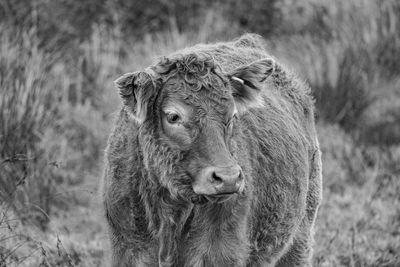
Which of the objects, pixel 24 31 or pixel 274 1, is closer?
pixel 24 31

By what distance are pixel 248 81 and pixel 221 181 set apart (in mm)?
877

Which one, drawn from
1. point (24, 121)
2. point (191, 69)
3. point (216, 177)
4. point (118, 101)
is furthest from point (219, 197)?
point (118, 101)

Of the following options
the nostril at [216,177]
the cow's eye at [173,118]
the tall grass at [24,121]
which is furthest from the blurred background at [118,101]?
the nostril at [216,177]

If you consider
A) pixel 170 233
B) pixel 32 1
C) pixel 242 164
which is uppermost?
pixel 242 164

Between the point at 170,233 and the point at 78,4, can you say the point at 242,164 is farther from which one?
the point at 78,4

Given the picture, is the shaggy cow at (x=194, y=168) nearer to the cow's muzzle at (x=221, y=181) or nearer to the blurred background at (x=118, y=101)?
the cow's muzzle at (x=221, y=181)

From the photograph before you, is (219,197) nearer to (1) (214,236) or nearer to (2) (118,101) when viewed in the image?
(1) (214,236)

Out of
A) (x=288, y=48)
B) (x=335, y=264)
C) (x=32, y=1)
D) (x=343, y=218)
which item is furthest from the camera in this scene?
(x=288, y=48)

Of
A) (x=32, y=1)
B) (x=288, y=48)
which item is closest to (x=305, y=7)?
(x=288, y=48)

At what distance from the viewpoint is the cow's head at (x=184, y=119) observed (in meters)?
4.69

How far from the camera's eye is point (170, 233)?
5086mm

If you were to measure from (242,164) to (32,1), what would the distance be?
7.76m

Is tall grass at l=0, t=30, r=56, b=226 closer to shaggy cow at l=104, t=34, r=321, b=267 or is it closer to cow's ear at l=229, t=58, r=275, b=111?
shaggy cow at l=104, t=34, r=321, b=267

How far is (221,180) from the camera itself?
4.51 m
